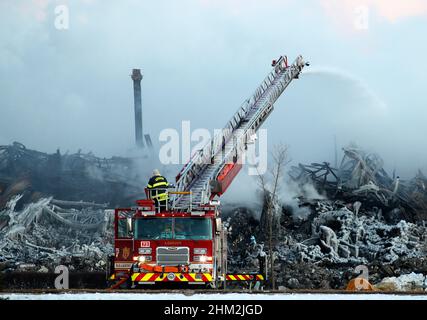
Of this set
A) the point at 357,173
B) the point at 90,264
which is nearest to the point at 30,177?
the point at 90,264

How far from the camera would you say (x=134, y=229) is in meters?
15.6

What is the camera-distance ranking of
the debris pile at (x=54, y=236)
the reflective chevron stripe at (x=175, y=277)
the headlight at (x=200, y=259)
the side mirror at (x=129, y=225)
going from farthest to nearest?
the debris pile at (x=54, y=236) < the side mirror at (x=129, y=225) < the headlight at (x=200, y=259) < the reflective chevron stripe at (x=175, y=277)

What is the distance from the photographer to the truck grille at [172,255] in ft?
50.3

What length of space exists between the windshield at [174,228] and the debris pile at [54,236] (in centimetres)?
982

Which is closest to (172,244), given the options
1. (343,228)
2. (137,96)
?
(343,228)

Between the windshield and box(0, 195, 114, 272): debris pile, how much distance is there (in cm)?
982

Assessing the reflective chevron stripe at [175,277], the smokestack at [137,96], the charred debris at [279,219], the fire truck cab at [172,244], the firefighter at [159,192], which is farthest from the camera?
the smokestack at [137,96]

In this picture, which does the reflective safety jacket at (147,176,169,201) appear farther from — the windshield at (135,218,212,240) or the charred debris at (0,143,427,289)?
the charred debris at (0,143,427,289)

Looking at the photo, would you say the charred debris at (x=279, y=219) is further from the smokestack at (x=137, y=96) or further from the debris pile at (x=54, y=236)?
the smokestack at (x=137, y=96)

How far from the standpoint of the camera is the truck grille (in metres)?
15.3

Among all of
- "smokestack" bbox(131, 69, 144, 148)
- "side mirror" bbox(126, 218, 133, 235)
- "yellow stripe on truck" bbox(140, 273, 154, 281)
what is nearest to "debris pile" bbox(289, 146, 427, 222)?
"smokestack" bbox(131, 69, 144, 148)

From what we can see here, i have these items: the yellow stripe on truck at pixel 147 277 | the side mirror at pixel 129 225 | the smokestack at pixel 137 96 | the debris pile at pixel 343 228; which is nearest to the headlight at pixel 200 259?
the yellow stripe on truck at pixel 147 277
